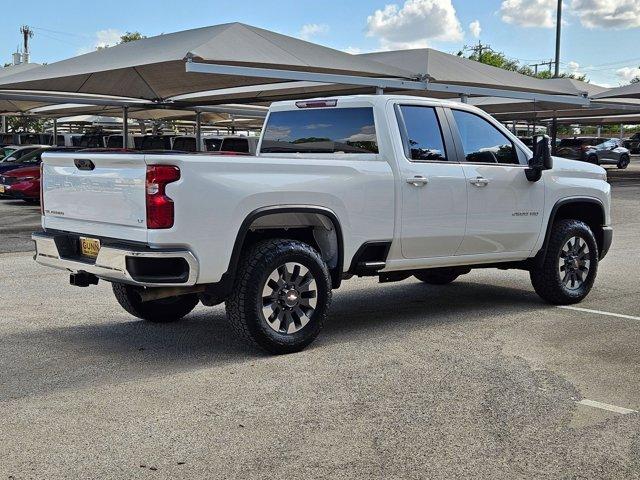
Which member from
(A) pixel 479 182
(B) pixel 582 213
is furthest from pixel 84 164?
(B) pixel 582 213

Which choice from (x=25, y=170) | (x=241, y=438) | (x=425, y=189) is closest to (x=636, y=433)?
(x=241, y=438)

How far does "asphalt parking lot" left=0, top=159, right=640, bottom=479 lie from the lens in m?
4.23

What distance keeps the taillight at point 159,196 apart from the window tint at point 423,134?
Answer: 2274 mm

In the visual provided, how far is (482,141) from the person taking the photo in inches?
305

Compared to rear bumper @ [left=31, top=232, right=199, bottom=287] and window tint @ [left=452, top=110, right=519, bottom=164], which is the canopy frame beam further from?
rear bumper @ [left=31, top=232, right=199, bottom=287]

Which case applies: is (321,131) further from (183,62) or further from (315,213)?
(183,62)

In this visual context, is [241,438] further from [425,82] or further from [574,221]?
[425,82]

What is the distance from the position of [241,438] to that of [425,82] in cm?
1356

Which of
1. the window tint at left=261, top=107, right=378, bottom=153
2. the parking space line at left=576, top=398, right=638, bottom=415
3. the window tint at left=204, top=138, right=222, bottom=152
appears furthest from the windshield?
the parking space line at left=576, top=398, right=638, bottom=415

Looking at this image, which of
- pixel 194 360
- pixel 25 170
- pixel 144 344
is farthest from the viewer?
pixel 25 170

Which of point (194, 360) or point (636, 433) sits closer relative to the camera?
point (636, 433)

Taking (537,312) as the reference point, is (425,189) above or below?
above

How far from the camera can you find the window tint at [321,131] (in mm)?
7164

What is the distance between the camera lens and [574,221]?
8.43 metres
